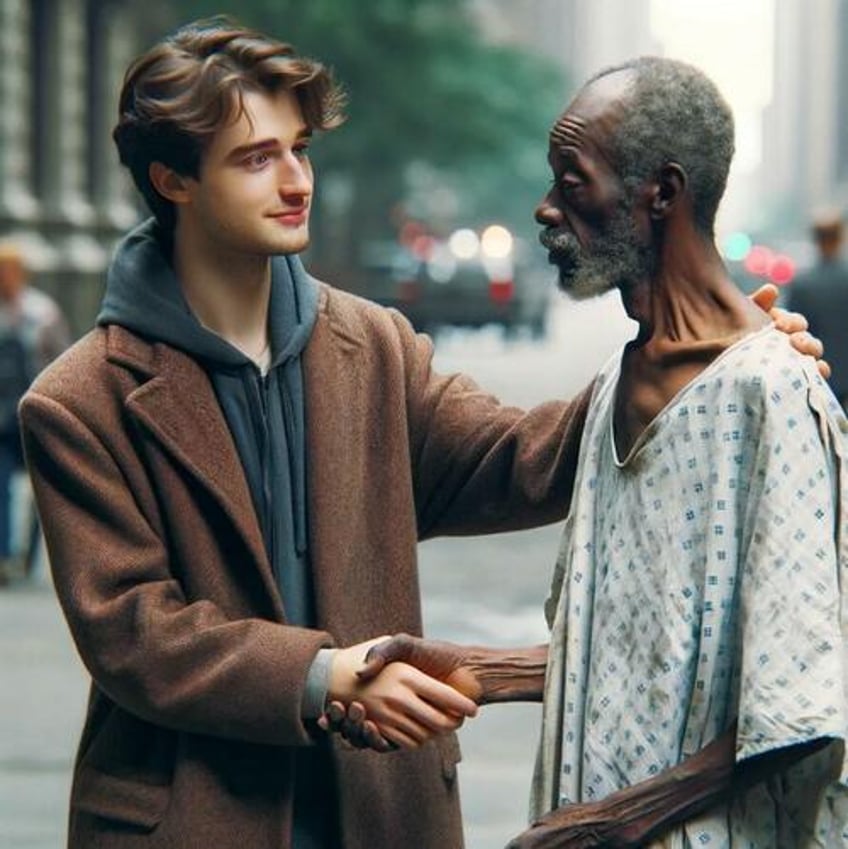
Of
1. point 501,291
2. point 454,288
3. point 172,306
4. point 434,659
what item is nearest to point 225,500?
point 172,306

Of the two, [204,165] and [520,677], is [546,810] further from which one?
[204,165]

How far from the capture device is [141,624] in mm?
3479

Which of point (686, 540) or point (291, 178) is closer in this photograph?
point (686, 540)

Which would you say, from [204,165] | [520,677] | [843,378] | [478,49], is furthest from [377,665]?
[478,49]

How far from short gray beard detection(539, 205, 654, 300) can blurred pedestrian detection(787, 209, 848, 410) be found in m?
12.4

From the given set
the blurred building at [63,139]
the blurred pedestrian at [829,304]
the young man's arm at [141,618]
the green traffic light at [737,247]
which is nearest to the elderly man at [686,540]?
the young man's arm at [141,618]

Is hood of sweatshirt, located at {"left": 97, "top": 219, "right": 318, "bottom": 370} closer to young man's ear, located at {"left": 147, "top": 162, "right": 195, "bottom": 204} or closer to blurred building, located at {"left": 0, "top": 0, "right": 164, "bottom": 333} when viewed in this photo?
young man's ear, located at {"left": 147, "top": 162, "right": 195, "bottom": 204}

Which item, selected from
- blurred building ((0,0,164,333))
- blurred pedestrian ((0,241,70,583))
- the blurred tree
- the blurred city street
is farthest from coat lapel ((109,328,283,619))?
the blurred tree

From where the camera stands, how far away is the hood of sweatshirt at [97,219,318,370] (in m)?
3.65

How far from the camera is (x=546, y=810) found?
324 cm

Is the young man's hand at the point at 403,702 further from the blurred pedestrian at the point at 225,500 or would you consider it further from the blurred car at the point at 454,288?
the blurred car at the point at 454,288

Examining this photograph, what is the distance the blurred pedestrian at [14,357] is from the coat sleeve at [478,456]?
10837mm

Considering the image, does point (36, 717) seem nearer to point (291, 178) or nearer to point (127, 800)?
point (127, 800)

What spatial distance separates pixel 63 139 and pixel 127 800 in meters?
28.5
